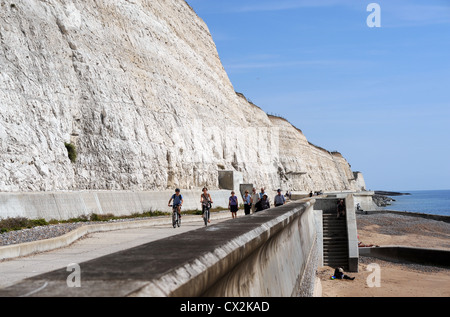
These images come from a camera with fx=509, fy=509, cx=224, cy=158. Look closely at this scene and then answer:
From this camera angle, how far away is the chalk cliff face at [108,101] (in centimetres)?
2434

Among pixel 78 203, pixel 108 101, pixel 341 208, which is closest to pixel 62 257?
pixel 78 203

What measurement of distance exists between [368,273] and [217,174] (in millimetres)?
22147

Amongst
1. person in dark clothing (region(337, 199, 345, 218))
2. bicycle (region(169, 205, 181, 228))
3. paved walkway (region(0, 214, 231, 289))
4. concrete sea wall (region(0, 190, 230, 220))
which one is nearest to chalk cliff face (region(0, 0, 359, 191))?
concrete sea wall (region(0, 190, 230, 220))

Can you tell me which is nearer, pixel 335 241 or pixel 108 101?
pixel 335 241

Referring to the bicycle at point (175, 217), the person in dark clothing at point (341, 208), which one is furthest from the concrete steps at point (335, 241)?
the bicycle at point (175, 217)

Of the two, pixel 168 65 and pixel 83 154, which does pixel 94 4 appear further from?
pixel 83 154

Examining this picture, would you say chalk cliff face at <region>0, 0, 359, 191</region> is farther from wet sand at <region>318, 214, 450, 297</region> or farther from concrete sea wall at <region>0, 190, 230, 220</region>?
wet sand at <region>318, 214, 450, 297</region>

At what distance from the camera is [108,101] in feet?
102

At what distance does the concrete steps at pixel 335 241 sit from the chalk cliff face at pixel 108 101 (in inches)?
481

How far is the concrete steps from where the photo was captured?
23078mm

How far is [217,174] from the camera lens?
142 feet

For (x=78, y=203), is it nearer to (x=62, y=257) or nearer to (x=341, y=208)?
(x=62, y=257)

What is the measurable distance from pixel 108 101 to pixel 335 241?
1616cm

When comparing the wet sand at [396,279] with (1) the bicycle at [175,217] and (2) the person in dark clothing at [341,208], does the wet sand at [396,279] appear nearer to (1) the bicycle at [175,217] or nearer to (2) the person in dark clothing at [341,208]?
(2) the person in dark clothing at [341,208]
